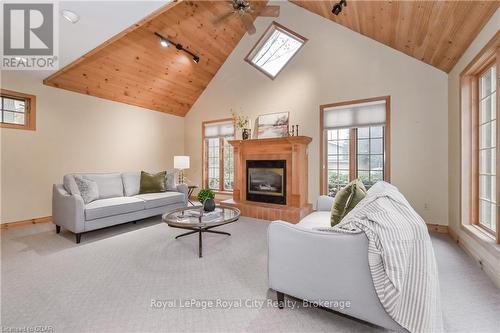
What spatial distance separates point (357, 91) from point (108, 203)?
4601mm

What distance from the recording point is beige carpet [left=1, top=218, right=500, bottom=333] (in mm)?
1501

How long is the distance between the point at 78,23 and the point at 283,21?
3.64 m

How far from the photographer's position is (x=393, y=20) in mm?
3012

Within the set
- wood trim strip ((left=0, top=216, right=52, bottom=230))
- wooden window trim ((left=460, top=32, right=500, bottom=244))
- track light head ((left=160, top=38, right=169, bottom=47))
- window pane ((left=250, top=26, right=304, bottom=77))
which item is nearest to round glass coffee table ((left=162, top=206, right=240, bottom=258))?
wood trim strip ((left=0, top=216, right=52, bottom=230))

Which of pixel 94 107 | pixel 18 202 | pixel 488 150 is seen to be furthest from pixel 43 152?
pixel 488 150

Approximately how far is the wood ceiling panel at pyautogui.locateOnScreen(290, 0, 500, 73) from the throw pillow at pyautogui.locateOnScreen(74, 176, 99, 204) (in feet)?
15.6

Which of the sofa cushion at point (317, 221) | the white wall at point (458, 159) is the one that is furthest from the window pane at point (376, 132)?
the sofa cushion at point (317, 221)

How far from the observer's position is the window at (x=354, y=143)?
3.86m

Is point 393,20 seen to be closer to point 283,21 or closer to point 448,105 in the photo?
point 448,105

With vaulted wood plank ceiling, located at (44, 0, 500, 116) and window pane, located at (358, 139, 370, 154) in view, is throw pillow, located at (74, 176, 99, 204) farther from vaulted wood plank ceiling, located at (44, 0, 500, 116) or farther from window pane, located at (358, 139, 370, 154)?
window pane, located at (358, 139, 370, 154)

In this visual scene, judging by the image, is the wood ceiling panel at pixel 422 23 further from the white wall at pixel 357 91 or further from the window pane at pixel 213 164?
the window pane at pixel 213 164

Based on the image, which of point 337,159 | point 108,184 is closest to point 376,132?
point 337,159

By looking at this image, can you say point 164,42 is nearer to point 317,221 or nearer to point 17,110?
point 17,110

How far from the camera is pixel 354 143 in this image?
4.07 metres
